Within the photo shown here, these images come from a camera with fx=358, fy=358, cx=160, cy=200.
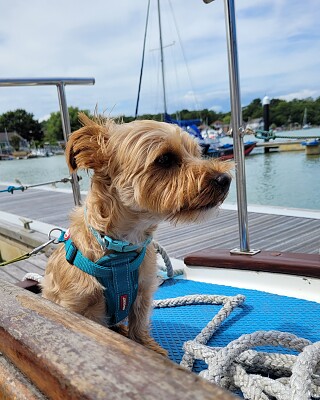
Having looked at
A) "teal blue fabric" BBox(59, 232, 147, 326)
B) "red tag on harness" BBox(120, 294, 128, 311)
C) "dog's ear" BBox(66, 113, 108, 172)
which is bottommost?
"red tag on harness" BBox(120, 294, 128, 311)

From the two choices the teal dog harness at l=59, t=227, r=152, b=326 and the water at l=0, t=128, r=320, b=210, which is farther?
the water at l=0, t=128, r=320, b=210

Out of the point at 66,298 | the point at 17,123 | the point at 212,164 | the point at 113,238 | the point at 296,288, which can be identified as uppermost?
the point at 17,123

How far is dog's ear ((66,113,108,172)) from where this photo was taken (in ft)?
5.51

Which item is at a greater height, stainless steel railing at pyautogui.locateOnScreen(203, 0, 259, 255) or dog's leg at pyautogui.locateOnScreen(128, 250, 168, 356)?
stainless steel railing at pyautogui.locateOnScreen(203, 0, 259, 255)

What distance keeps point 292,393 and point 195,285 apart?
1417 mm

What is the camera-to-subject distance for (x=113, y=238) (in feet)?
5.49

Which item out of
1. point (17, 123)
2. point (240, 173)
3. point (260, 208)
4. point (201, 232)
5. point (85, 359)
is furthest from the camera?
point (17, 123)

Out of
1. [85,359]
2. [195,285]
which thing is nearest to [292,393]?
[85,359]

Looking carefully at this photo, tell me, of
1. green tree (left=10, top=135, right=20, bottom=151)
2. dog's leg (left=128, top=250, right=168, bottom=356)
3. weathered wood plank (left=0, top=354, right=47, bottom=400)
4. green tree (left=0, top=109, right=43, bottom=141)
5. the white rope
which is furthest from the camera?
green tree (left=0, top=109, right=43, bottom=141)

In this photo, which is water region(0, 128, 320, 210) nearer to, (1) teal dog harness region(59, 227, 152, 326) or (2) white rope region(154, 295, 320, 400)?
(1) teal dog harness region(59, 227, 152, 326)

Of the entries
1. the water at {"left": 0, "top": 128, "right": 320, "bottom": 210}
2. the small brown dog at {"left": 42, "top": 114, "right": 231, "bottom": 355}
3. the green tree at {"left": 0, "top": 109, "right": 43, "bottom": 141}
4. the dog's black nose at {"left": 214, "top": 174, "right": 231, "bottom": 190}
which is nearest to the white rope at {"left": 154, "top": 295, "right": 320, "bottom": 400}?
the small brown dog at {"left": 42, "top": 114, "right": 231, "bottom": 355}

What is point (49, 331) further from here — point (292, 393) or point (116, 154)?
point (116, 154)

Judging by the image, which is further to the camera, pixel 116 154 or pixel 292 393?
pixel 116 154

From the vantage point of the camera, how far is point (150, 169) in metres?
1.67
